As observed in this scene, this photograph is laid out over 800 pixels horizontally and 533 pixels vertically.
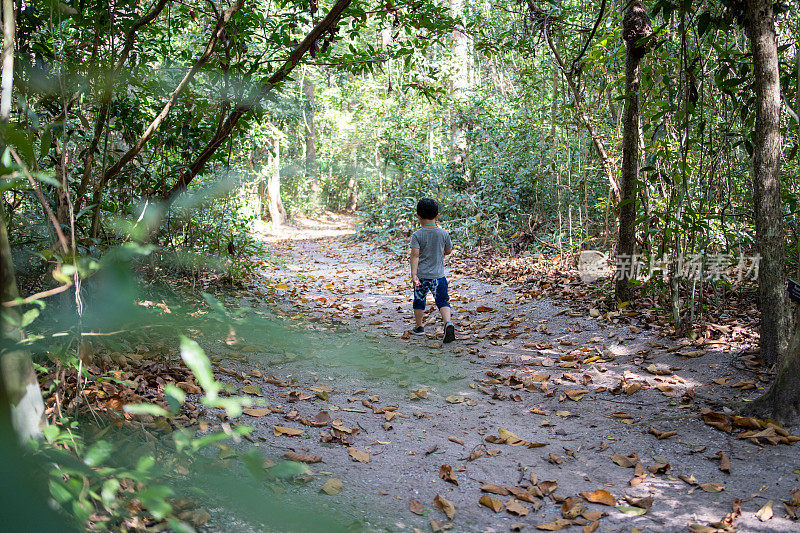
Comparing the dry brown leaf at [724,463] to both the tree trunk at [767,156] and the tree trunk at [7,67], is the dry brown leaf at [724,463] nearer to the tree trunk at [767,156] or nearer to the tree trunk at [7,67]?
the tree trunk at [767,156]

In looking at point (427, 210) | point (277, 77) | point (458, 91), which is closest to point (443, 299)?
A: point (427, 210)

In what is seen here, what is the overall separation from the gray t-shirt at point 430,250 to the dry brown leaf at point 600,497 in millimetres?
3511

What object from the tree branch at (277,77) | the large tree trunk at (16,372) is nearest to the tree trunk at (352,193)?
the tree branch at (277,77)

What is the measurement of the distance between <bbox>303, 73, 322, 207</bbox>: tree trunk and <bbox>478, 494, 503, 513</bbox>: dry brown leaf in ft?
60.7

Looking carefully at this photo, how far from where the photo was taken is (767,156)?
3.36 meters

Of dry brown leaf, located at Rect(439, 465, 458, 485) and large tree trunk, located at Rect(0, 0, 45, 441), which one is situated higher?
large tree trunk, located at Rect(0, 0, 45, 441)

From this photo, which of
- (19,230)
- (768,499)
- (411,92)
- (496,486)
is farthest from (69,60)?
(411,92)

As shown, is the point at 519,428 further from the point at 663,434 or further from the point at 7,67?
the point at 7,67

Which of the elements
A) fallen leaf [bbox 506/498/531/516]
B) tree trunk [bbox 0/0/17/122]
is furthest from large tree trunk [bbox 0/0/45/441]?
fallen leaf [bbox 506/498/531/516]

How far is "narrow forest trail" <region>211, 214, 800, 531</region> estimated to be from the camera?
99.7 inches

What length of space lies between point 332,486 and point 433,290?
3.59m

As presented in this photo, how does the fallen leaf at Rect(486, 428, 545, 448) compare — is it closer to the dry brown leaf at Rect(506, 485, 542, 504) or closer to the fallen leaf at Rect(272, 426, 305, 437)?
the dry brown leaf at Rect(506, 485, 542, 504)

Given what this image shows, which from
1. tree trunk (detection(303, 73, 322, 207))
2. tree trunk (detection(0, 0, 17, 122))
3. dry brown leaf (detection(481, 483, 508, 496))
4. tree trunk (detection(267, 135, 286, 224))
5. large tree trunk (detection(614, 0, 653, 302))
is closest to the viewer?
tree trunk (detection(0, 0, 17, 122))

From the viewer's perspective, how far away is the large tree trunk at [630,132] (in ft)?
17.1
